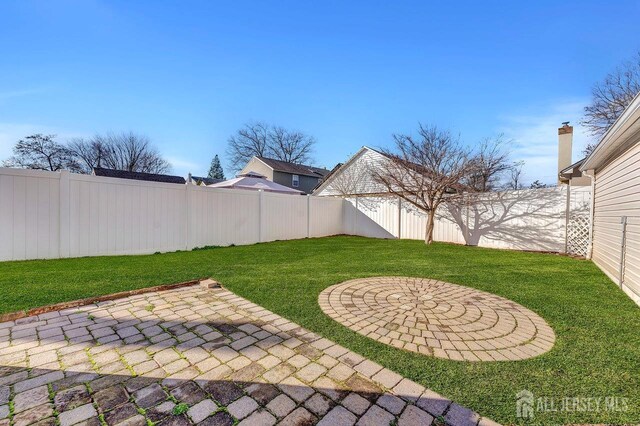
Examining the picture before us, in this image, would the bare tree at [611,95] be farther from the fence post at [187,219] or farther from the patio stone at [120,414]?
the patio stone at [120,414]

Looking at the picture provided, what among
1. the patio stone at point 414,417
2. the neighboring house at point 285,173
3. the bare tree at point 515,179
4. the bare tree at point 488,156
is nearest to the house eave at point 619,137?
the bare tree at point 488,156

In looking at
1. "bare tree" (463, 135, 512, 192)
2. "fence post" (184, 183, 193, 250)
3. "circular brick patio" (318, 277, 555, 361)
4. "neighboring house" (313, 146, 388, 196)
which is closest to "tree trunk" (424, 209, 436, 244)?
"bare tree" (463, 135, 512, 192)

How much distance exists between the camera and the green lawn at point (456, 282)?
179cm

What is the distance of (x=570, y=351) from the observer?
2.26 meters

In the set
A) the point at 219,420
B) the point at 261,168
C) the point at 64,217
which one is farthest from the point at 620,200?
the point at 261,168

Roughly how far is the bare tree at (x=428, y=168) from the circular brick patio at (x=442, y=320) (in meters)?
5.81

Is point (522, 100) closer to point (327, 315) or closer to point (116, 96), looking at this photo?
point (327, 315)

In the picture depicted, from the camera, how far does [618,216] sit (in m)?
4.75

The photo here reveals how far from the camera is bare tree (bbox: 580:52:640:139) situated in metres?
12.1

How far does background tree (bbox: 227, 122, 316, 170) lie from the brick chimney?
27.3m

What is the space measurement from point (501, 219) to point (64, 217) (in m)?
11.6

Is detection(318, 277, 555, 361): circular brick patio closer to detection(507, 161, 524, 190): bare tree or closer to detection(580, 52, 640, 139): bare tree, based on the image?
detection(507, 161, 524, 190): bare tree

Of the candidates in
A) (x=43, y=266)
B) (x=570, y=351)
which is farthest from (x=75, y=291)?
(x=570, y=351)

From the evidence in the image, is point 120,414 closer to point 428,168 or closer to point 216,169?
point 428,168
